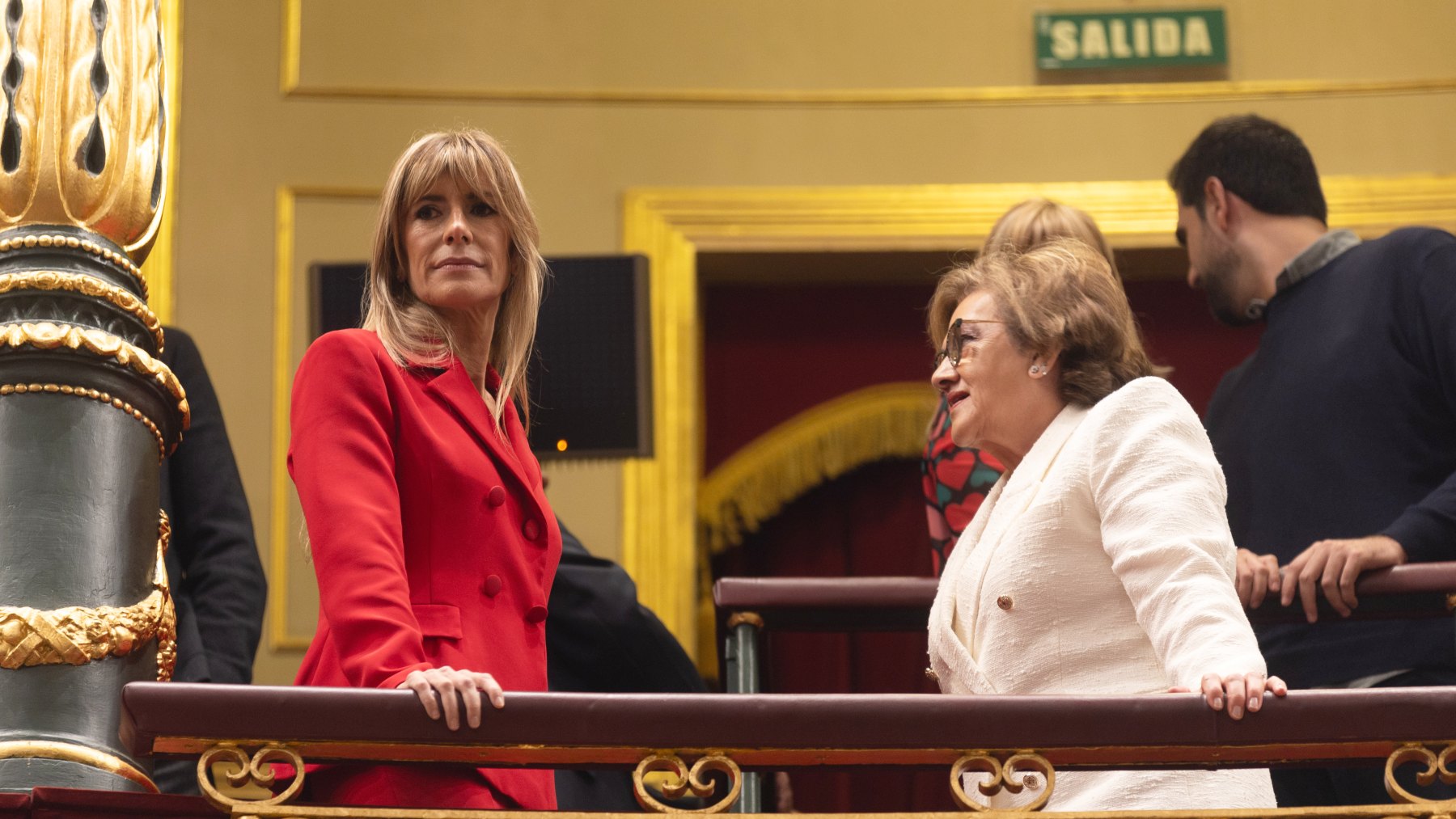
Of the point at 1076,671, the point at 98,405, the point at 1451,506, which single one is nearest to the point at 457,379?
the point at 98,405

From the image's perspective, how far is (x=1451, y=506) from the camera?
296 cm

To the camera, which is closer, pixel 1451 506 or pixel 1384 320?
pixel 1451 506

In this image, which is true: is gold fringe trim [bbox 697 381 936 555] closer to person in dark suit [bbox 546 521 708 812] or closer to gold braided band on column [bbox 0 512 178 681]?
person in dark suit [bbox 546 521 708 812]

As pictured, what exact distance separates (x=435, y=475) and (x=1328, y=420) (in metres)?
1.75

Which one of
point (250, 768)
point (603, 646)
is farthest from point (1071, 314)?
point (250, 768)

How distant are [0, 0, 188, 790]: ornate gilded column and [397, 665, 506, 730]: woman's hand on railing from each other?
470mm

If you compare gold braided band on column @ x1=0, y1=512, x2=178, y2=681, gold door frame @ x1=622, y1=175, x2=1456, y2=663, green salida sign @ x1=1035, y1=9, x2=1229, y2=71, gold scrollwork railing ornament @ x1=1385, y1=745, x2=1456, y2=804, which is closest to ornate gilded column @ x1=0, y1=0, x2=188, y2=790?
gold braided band on column @ x1=0, y1=512, x2=178, y2=681

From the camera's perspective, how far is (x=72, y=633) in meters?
2.15

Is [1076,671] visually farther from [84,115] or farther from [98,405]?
[84,115]

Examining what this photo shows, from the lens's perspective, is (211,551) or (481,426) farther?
(211,551)

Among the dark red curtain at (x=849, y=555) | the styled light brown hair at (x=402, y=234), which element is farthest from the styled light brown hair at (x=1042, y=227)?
the dark red curtain at (x=849, y=555)

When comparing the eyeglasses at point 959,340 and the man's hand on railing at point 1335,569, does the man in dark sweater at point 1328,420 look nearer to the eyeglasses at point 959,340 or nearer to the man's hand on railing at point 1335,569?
the man's hand on railing at point 1335,569

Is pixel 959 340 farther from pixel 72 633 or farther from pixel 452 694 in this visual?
pixel 72 633

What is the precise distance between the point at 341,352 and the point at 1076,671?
0.95 m
